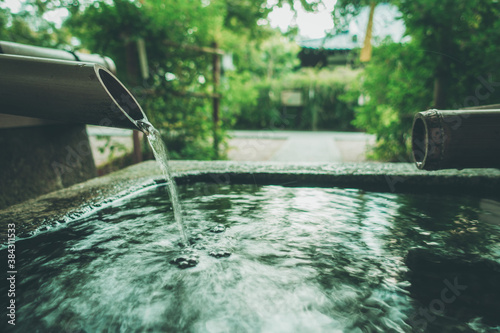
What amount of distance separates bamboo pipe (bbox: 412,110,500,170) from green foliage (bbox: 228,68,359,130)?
1187 centimetres

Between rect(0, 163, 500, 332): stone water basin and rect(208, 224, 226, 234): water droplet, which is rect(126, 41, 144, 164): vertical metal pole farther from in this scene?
rect(208, 224, 226, 234): water droplet

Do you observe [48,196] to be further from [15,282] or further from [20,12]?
[20,12]

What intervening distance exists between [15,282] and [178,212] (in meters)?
0.83

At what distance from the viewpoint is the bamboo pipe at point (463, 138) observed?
Result: 1323 millimetres

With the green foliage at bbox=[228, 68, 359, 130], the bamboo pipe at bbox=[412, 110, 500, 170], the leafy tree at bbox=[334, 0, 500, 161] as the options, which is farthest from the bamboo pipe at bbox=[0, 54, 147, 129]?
the green foliage at bbox=[228, 68, 359, 130]

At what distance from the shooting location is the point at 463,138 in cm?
134

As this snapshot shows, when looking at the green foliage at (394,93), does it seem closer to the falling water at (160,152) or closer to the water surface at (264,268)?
the water surface at (264,268)

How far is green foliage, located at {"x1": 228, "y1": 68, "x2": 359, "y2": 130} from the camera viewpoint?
13.0 meters

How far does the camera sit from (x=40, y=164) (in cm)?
215

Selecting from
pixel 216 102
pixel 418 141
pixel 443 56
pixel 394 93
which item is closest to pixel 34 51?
pixel 418 141

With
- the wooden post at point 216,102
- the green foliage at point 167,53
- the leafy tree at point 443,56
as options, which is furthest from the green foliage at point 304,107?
the leafy tree at point 443,56

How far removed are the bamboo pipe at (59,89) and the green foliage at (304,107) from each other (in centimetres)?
1181

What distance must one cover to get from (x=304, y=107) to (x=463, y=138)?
12.4 meters

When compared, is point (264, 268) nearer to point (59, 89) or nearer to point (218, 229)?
point (218, 229)
